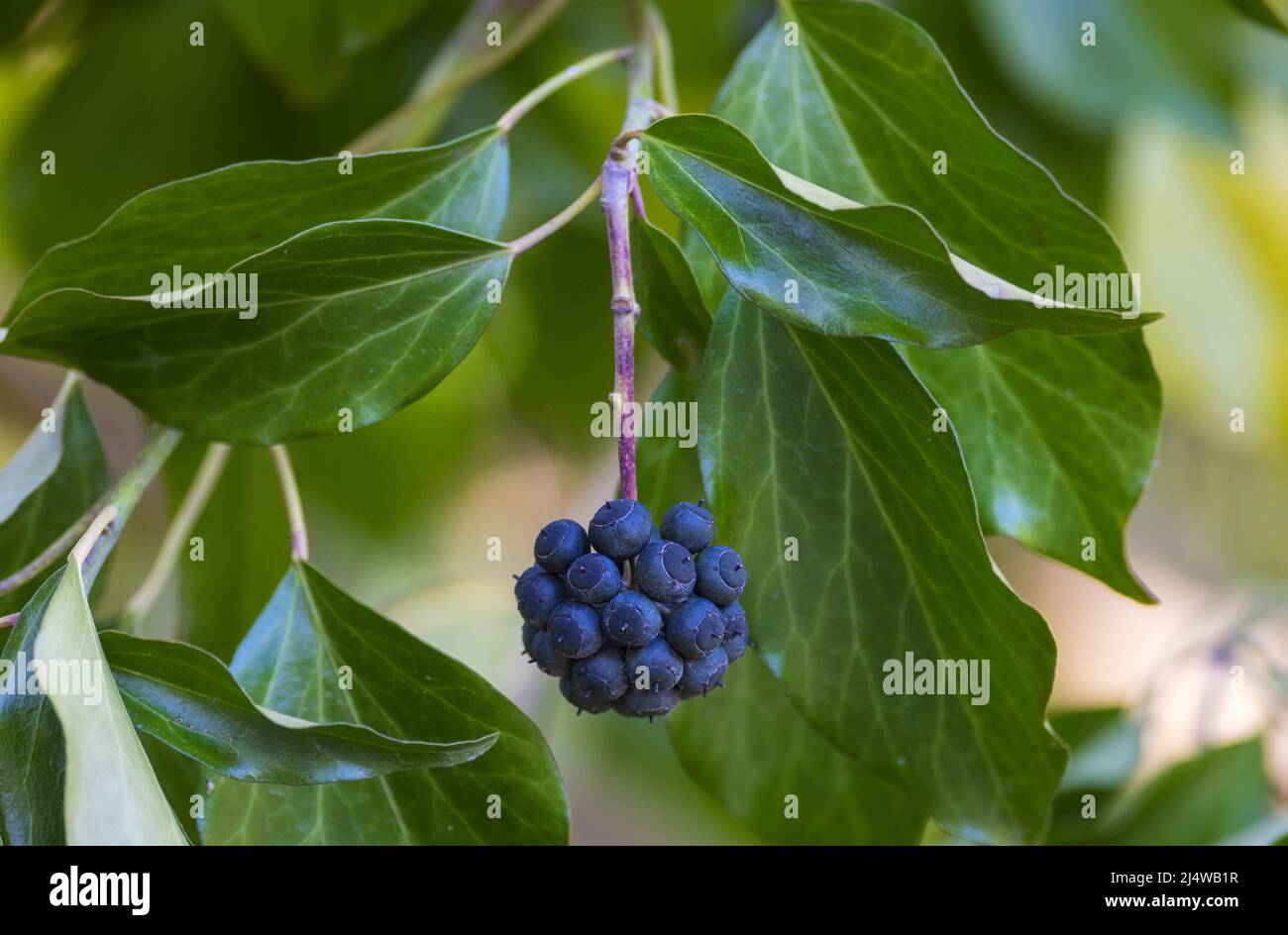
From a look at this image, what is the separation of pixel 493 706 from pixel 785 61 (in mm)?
350

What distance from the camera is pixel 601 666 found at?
1.52 ft

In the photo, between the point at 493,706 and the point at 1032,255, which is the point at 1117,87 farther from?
the point at 493,706

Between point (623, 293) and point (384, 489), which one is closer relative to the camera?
point (623, 293)

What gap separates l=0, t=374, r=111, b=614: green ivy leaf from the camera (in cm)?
60

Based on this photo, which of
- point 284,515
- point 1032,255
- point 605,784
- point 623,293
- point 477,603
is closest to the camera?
point 623,293

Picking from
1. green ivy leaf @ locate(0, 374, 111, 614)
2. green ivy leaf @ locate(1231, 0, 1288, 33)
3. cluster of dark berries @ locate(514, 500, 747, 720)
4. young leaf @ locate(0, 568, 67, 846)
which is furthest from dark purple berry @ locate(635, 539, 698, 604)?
green ivy leaf @ locate(1231, 0, 1288, 33)

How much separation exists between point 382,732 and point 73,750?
193 mm

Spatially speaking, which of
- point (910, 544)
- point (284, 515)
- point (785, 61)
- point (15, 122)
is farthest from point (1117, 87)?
point (15, 122)

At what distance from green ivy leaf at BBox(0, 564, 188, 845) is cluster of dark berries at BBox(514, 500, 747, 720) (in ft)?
0.49

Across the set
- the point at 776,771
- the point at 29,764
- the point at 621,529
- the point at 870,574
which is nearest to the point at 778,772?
the point at 776,771

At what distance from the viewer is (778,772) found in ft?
2.23

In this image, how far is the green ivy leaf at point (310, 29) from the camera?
2.60ft

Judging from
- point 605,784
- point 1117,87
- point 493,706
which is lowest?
point 605,784

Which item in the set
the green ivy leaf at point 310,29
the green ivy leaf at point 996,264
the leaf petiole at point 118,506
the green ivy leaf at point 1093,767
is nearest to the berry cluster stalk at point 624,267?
the green ivy leaf at point 996,264
